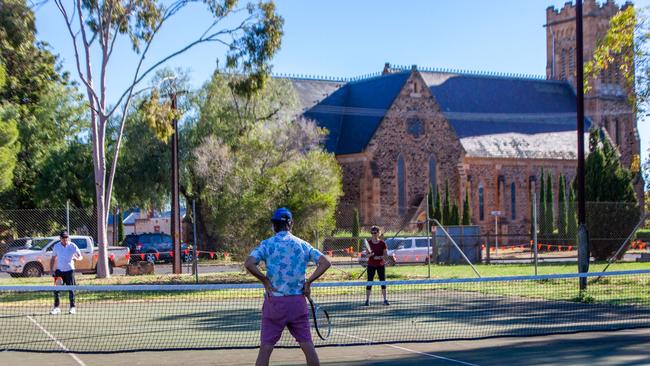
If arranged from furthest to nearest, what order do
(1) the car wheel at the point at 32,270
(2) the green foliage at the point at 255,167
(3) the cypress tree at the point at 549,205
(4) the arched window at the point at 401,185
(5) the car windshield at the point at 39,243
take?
(4) the arched window at the point at 401,185 < (3) the cypress tree at the point at 549,205 < (5) the car windshield at the point at 39,243 < (1) the car wheel at the point at 32,270 < (2) the green foliage at the point at 255,167

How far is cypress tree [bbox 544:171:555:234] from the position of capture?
56934 millimetres

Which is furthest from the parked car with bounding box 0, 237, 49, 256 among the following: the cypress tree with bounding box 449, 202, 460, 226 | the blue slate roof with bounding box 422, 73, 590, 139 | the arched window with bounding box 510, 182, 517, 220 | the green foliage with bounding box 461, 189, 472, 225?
the arched window with bounding box 510, 182, 517, 220

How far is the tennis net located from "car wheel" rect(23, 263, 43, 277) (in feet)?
21.0

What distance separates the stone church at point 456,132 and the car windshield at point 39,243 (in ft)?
91.9

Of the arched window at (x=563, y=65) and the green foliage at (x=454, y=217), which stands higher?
the arched window at (x=563, y=65)

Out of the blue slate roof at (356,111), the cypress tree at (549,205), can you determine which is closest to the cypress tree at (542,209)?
the cypress tree at (549,205)

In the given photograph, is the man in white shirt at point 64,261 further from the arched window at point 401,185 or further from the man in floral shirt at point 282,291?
the arched window at point 401,185

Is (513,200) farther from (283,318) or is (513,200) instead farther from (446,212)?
(283,318)

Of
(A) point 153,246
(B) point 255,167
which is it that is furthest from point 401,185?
(B) point 255,167

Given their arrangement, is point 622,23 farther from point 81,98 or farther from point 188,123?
point 81,98

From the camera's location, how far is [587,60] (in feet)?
249

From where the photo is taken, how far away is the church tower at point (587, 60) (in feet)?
249

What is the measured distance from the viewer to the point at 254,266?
356 inches

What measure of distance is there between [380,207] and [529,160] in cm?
1422
